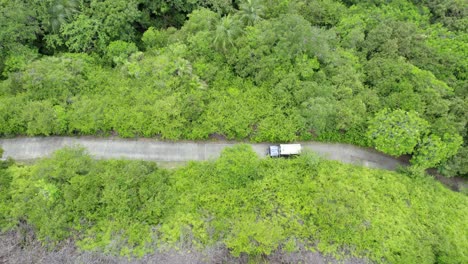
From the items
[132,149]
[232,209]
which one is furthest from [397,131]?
[132,149]

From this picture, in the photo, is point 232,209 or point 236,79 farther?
point 236,79

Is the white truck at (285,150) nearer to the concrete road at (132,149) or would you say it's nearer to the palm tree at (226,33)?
the concrete road at (132,149)

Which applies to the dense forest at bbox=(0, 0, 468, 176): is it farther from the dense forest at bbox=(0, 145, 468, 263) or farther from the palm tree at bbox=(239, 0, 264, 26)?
the dense forest at bbox=(0, 145, 468, 263)

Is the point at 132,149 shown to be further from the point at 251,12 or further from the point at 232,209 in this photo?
the point at 251,12

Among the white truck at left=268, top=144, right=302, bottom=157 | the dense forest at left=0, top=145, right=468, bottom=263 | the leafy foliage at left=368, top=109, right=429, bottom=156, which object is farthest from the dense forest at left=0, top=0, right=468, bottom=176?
the dense forest at left=0, top=145, right=468, bottom=263

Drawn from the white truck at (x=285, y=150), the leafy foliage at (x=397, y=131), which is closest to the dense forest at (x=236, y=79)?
the leafy foliage at (x=397, y=131)

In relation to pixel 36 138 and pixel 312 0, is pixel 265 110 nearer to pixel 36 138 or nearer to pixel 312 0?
pixel 312 0
